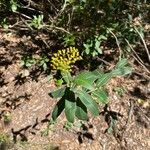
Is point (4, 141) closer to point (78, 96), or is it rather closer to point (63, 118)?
point (63, 118)

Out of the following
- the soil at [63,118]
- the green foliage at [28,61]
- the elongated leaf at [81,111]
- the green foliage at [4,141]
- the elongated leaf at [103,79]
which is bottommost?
the green foliage at [4,141]

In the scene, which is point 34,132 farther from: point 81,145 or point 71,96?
point 71,96

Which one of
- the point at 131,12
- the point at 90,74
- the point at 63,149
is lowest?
the point at 63,149

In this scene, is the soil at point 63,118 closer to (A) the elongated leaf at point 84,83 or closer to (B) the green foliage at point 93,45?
(B) the green foliage at point 93,45

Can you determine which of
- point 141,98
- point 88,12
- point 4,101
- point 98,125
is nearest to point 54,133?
point 98,125

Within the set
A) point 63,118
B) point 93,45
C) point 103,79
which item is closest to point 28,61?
point 63,118

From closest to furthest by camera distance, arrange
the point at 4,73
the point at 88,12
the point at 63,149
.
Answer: the point at 88,12 < the point at 63,149 < the point at 4,73

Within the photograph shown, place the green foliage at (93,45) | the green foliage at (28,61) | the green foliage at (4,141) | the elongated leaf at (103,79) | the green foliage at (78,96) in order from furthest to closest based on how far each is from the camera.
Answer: the green foliage at (28,61) < the green foliage at (4,141) < the green foliage at (93,45) < the elongated leaf at (103,79) < the green foliage at (78,96)

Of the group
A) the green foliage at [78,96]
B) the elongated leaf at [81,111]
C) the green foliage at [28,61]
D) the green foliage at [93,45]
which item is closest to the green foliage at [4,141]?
the green foliage at [28,61]
